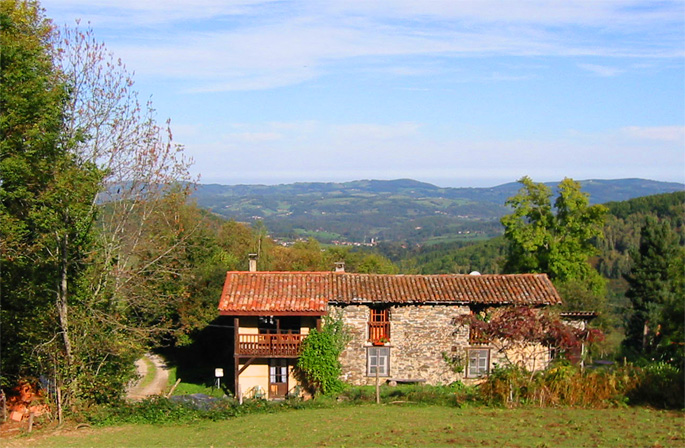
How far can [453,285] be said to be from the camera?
1010 inches

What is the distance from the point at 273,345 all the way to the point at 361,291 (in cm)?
393

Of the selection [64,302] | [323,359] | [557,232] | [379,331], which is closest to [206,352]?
[323,359]

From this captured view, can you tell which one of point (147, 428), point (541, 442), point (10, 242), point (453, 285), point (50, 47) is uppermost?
point (50, 47)

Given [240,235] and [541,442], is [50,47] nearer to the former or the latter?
[541,442]

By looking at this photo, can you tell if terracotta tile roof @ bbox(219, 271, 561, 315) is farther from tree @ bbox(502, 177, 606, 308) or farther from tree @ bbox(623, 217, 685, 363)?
tree @ bbox(623, 217, 685, 363)

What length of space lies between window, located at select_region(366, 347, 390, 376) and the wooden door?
317 centimetres

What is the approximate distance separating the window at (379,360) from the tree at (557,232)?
1552 centimetres

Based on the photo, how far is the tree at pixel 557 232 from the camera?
3725 cm

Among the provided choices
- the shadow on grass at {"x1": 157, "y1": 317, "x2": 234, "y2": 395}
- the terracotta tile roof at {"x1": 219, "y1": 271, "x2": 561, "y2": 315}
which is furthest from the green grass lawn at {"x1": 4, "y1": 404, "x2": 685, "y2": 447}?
the shadow on grass at {"x1": 157, "y1": 317, "x2": 234, "y2": 395}

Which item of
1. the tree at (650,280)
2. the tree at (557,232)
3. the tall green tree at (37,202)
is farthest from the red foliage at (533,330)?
the tree at (650,280)

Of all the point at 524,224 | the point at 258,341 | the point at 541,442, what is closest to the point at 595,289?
the point at 524,224

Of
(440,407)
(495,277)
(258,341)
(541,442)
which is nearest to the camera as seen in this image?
(541,442)

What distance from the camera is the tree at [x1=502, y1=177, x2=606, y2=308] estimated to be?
122 feet

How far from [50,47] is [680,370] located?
19889 millimetres
